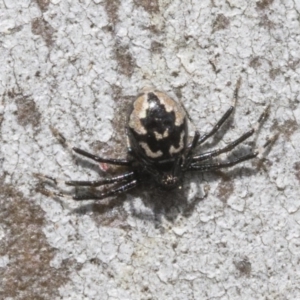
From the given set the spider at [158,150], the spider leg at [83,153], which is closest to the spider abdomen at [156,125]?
the spider at [158,150]

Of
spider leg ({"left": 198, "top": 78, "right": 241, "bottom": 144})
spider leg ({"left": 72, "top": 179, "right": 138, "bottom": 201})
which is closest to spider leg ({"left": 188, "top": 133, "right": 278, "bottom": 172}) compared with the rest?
spider leg ({"left": 198, "top": 78, "right": 241, "bottom": 144})

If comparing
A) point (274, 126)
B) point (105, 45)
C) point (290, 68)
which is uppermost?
point (105, 45)

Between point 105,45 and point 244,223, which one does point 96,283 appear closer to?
point 244,223

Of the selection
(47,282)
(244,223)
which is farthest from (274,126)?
(47,282)

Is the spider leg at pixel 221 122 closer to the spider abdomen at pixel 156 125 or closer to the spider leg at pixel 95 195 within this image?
the spider abdomen at pixel 156 125

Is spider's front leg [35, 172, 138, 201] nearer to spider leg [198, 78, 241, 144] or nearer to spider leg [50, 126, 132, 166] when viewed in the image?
spider leg [50, 126, 132, 166]

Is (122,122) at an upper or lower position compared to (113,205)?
upper

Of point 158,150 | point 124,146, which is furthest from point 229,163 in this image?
point 124,146
